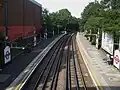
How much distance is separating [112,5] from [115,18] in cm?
547

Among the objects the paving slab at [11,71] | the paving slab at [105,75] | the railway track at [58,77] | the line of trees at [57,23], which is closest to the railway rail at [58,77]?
the railway track at [58,77]

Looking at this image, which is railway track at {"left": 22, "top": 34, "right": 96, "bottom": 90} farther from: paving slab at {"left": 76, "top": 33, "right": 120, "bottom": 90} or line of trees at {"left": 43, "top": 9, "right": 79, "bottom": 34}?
line of trees at {"left": 43, "top": 9, "right": 79, "bottom": 34}

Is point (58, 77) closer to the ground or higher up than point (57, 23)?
closer to the ground

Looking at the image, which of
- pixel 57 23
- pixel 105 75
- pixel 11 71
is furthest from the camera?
pixel 57 23

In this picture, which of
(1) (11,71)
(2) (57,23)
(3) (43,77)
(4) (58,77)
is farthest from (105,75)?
(2) (57,23)

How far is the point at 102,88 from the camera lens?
60.1 feet

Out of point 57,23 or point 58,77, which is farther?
point 57,23

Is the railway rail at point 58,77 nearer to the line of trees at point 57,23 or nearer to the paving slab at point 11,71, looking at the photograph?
the paving slab at point 11,71

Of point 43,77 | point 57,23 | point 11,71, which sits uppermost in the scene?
point 57,23

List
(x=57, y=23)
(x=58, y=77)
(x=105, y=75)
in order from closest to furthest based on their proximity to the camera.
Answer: (x=105, y=75) → (x=58, y=77) → (x=57, y=23)

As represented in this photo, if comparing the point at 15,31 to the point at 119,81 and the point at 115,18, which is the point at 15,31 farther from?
the point at 119,81

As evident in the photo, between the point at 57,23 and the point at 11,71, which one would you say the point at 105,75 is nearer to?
the point at 11,71

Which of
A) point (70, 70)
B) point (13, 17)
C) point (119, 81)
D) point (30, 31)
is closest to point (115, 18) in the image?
point (70, 70)

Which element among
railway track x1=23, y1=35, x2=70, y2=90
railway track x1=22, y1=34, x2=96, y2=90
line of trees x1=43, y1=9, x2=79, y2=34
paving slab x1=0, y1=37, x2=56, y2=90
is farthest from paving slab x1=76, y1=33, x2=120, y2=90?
line of trees x1=43, y1=9, x2=79, y2=34
